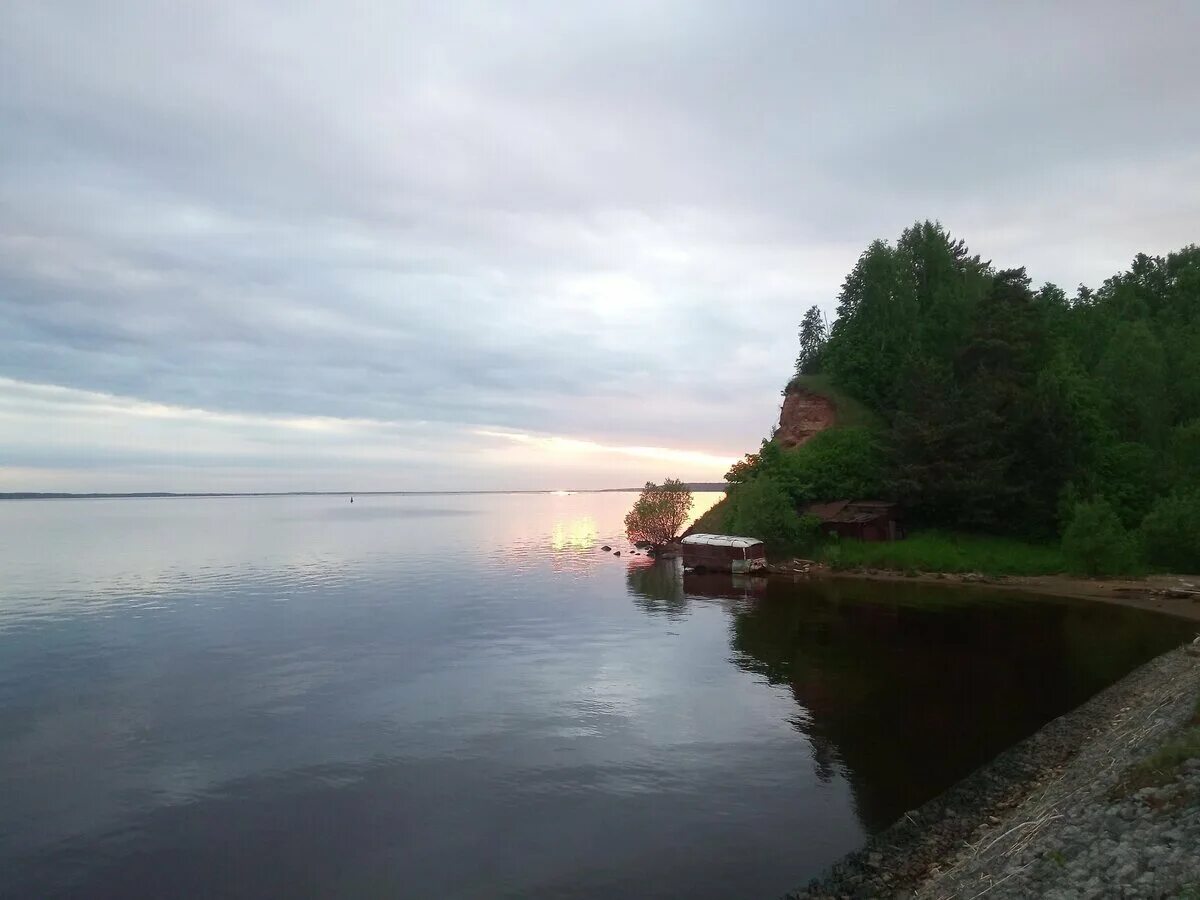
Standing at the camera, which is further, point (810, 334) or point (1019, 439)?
point (810, 334)

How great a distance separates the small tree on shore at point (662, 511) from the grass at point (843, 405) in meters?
20.5

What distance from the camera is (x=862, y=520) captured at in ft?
225

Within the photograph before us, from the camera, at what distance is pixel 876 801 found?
20.1m

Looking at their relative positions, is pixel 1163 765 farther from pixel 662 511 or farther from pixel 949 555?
pixel 662 511

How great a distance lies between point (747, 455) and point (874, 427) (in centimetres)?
1417

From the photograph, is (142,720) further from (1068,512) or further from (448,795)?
(1068,512)

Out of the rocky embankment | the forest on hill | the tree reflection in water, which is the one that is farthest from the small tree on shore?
the rocky embankment

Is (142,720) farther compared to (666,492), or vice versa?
(666,492)

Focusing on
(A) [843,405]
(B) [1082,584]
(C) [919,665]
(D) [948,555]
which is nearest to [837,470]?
(D) [948,555]


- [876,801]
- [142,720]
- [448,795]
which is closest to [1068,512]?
[876,801]

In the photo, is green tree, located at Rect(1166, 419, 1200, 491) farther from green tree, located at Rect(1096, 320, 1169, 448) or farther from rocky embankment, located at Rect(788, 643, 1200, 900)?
rocky embankment, located at Rect(788, 643, 1200, 900)

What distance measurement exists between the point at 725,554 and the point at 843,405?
89.6ft

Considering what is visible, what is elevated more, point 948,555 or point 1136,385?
point 1136,385

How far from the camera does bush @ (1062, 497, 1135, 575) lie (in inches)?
2184
